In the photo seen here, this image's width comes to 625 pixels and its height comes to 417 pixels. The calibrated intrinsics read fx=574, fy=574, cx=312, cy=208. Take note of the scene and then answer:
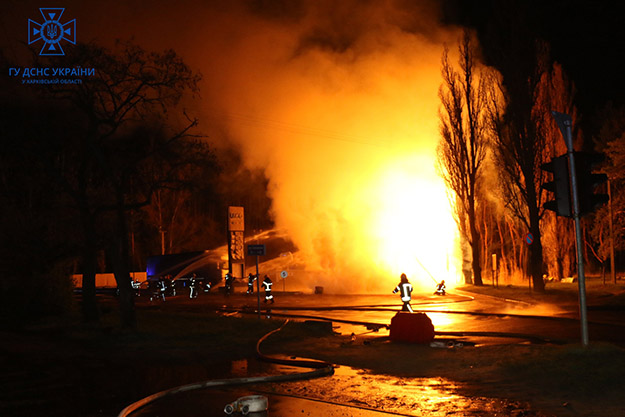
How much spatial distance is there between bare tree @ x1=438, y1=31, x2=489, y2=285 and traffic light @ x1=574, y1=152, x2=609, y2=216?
27196 millimetres

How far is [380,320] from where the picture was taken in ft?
61.5

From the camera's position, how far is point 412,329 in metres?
12.9

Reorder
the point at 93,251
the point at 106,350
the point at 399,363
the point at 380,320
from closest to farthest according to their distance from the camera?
the point at 399,363 → the point at 106,350 → the point at 380,320 → the point at 93,251

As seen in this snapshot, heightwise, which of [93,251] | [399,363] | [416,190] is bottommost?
[399,363]

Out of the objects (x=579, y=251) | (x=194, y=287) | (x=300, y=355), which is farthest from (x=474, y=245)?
(x=579, y=251)

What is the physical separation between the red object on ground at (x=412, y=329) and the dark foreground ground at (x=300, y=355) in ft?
1.43

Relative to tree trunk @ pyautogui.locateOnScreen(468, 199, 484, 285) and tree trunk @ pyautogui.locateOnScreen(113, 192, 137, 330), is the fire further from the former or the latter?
tree trunk @ pyautogui.locateOnScreen(113, 192, 137, 330)

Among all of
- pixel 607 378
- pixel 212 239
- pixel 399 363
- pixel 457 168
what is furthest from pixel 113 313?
pixel 212 239

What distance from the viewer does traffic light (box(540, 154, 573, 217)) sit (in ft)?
31.1

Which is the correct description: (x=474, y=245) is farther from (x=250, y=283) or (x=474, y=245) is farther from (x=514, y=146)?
(x=250, y=283)

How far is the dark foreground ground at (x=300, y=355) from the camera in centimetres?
755

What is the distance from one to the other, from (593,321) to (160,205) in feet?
178

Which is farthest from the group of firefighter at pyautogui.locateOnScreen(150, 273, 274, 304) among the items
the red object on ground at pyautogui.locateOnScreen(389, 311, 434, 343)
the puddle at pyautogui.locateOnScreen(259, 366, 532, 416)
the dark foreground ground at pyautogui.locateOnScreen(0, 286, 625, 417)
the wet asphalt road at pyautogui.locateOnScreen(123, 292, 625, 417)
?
the puddle at pyautogui.locateOnScreen(259, 366, 532, 416)

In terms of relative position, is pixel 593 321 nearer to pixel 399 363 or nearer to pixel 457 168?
pixel 399 363
